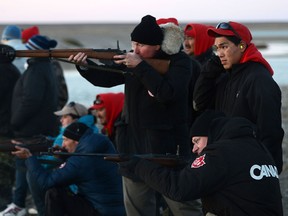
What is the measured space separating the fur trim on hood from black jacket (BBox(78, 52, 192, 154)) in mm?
49

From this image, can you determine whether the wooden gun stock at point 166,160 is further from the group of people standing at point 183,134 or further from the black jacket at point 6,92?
the black jacket at point 6,92

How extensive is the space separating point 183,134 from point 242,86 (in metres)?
0.74

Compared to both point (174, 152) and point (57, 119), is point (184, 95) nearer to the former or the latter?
point (174, 152)

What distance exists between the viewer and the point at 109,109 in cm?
709

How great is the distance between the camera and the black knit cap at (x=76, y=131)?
20.3 ft

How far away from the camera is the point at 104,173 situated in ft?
20.1

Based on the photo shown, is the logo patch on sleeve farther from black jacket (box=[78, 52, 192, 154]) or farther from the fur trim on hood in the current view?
the fur trim on hood

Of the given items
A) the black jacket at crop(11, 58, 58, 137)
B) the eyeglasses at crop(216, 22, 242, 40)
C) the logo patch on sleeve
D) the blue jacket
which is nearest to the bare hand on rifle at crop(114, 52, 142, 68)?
the eyeglasses at crop(216, 22, 242, 40)

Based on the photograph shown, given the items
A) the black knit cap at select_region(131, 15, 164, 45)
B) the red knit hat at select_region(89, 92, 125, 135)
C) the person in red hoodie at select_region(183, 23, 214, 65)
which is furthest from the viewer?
the red knit hat at select_region(89, 92, 125, 135)

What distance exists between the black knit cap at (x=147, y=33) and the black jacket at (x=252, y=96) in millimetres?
395

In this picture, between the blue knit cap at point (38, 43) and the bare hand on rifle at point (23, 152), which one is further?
the blue knit cap at point (38, 43)

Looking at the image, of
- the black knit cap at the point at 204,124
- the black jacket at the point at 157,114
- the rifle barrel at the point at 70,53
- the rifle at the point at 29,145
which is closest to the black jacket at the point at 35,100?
the rifle at the point at 29,145

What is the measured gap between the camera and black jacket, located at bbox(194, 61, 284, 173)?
15.8 feet

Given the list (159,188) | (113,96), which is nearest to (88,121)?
(113,96)
